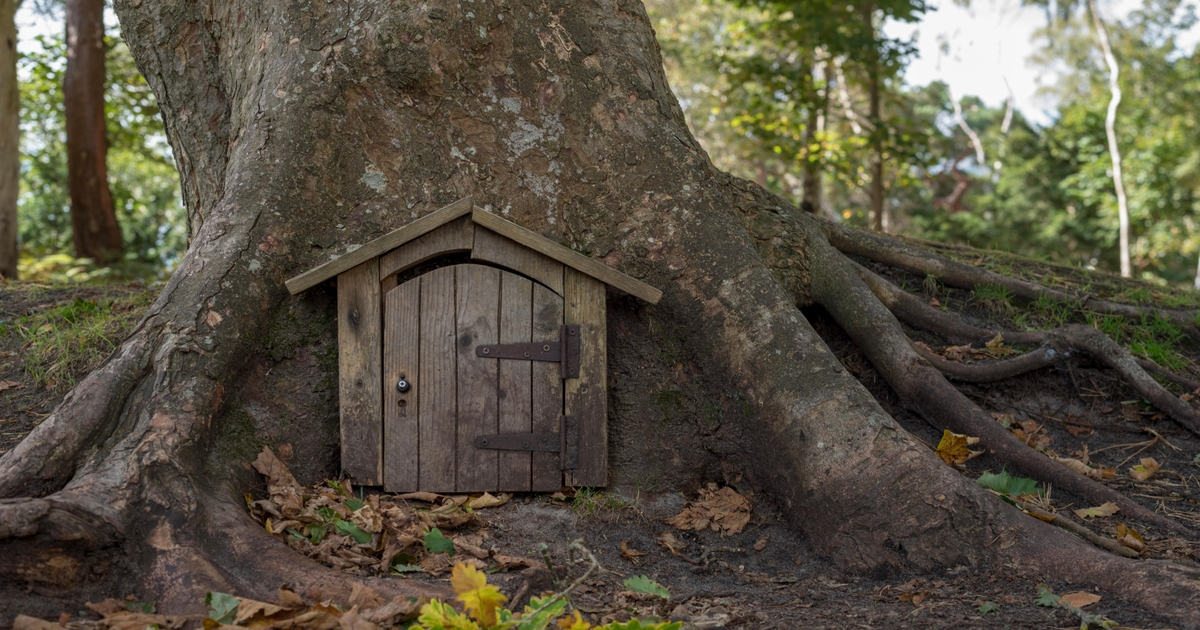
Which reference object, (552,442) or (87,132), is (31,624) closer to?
(552,442)

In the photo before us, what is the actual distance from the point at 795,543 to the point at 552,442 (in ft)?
4.17

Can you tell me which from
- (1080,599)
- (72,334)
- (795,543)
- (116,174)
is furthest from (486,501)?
(116,174)

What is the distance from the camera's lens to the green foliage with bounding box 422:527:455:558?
364 cm

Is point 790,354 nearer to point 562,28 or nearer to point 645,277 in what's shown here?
point 645,277

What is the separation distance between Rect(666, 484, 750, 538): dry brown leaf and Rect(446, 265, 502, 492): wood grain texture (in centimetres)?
98

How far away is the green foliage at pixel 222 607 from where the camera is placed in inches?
109

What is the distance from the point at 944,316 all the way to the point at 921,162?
8898 millimetres

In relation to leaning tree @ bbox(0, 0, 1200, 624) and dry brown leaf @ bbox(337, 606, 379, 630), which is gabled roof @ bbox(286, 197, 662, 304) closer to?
leaning tree @ bbox(0, 0, 1200, 624)

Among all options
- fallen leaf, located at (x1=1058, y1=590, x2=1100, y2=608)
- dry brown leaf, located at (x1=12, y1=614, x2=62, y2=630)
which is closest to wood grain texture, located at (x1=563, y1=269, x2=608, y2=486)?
fallen leaf, located at (x1=1058, y1=590, x2=1100, y2=608)

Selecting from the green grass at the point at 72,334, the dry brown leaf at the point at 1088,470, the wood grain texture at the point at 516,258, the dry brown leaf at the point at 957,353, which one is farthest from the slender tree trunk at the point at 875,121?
the green grass at the point at 72,334

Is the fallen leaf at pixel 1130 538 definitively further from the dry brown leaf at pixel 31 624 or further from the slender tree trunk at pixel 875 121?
the slender tree trunk at pixel 875 121

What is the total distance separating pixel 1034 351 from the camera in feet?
17.7

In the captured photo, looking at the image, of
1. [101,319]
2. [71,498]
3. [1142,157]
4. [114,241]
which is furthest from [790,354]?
[1142,157]

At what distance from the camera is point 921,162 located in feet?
45.5
